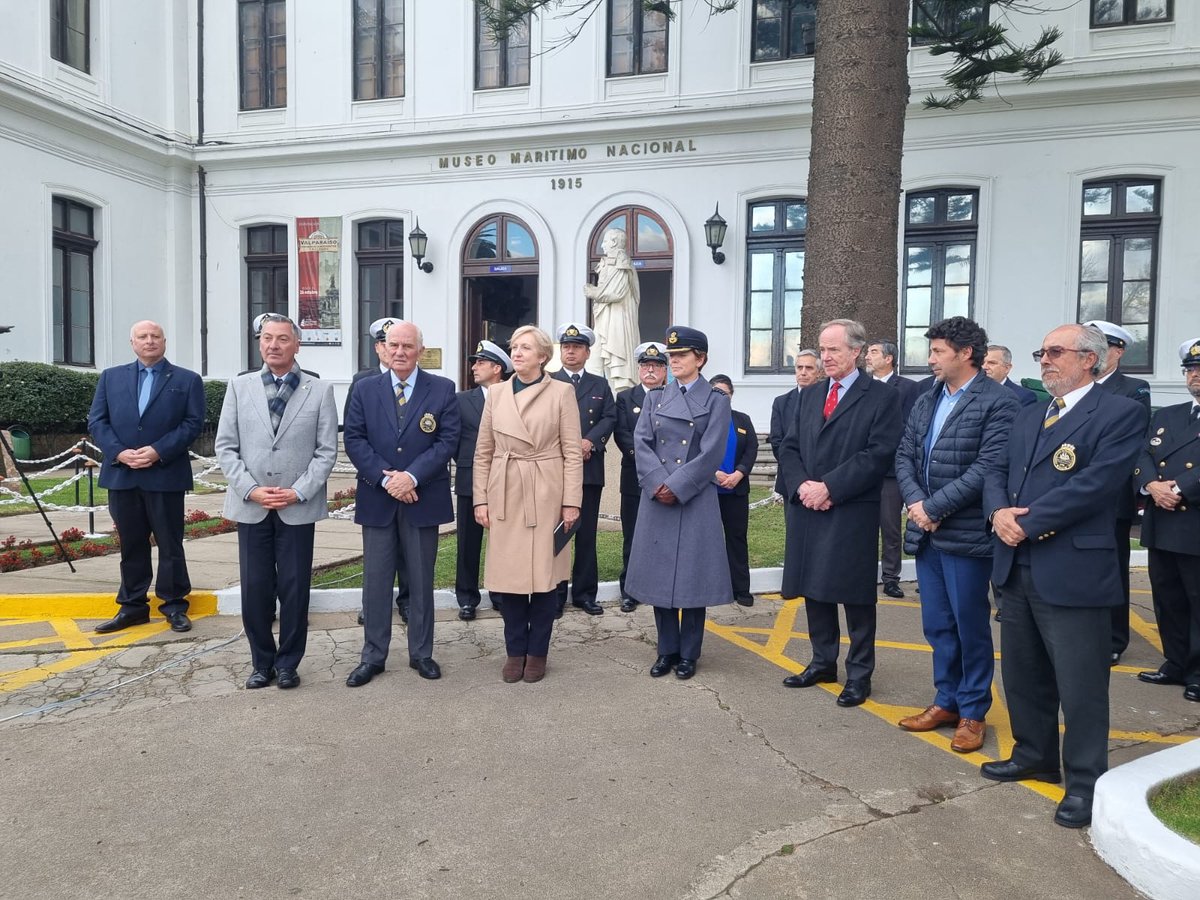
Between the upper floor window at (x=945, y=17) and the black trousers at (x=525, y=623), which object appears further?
the upper floor window at (x=945, y=17)

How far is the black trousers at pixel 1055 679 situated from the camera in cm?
368

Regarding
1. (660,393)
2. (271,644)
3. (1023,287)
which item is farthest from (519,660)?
(1023,287)

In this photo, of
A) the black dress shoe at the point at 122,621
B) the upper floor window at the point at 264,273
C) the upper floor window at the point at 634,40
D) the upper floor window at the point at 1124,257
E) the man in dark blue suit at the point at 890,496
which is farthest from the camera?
the upper floor window at the point at 264,273

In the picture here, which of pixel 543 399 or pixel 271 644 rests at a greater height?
pixel 543 399

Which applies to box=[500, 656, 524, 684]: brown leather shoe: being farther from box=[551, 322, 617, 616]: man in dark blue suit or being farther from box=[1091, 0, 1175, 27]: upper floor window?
box=[1091, 0, 1175, 27]: upper floor window

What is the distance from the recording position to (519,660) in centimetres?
540

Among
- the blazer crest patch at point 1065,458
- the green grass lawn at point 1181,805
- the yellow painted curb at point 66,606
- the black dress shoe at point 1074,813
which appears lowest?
the yellow painted curb at point 66,606

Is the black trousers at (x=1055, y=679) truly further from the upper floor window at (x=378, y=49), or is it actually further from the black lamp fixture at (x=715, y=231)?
the upper floor window at (x=378, y=49)

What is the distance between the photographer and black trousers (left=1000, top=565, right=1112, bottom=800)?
145 inches

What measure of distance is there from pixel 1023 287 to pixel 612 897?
14531 mm

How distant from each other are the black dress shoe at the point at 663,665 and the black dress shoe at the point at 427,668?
125 centimetres

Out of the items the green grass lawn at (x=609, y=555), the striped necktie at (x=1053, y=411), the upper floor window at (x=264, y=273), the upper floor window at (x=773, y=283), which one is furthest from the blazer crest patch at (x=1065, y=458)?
the upper floor window at (x=264, y=273)

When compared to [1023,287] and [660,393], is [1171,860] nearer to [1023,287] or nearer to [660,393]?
[660,393]

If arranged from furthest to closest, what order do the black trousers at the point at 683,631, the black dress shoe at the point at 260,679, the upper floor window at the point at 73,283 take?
the upper floor window at the point at 73,283 < the black trousers at the point at 683,631 < the black dress shoe at the point at 260,679
